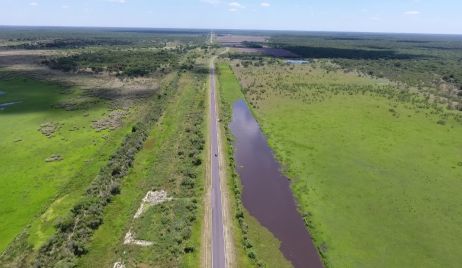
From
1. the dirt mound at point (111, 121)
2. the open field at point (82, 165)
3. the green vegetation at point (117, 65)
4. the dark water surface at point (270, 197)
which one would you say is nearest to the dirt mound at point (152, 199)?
the open field at point (82, 165)

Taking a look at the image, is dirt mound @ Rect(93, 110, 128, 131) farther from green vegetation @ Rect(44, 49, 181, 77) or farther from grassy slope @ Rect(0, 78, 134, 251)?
green vegetation @ Rect(44, 49, 181, 77)

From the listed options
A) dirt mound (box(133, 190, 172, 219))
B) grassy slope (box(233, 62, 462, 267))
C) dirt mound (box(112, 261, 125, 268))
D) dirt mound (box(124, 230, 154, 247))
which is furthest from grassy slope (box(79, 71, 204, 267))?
grassy slope (box(233, 62, 462, 267))

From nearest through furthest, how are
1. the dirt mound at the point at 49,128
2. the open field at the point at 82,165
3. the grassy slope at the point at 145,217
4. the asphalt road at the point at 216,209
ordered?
the grassy slope at the point at 145,217 → the asphalt road at the point at 216,209 → the open field at the point at 82,165 → the dirt mound at the point at 49,128

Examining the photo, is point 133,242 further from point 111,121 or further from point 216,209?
point 111,121

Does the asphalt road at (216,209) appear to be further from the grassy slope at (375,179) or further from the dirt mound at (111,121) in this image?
the dirt mound at (111,121)

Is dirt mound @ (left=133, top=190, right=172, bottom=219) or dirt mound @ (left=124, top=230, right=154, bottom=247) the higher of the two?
dirt mound @ (left=133, top=190, right=172, bottom=219)

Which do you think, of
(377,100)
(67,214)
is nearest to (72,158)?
(67,214)
